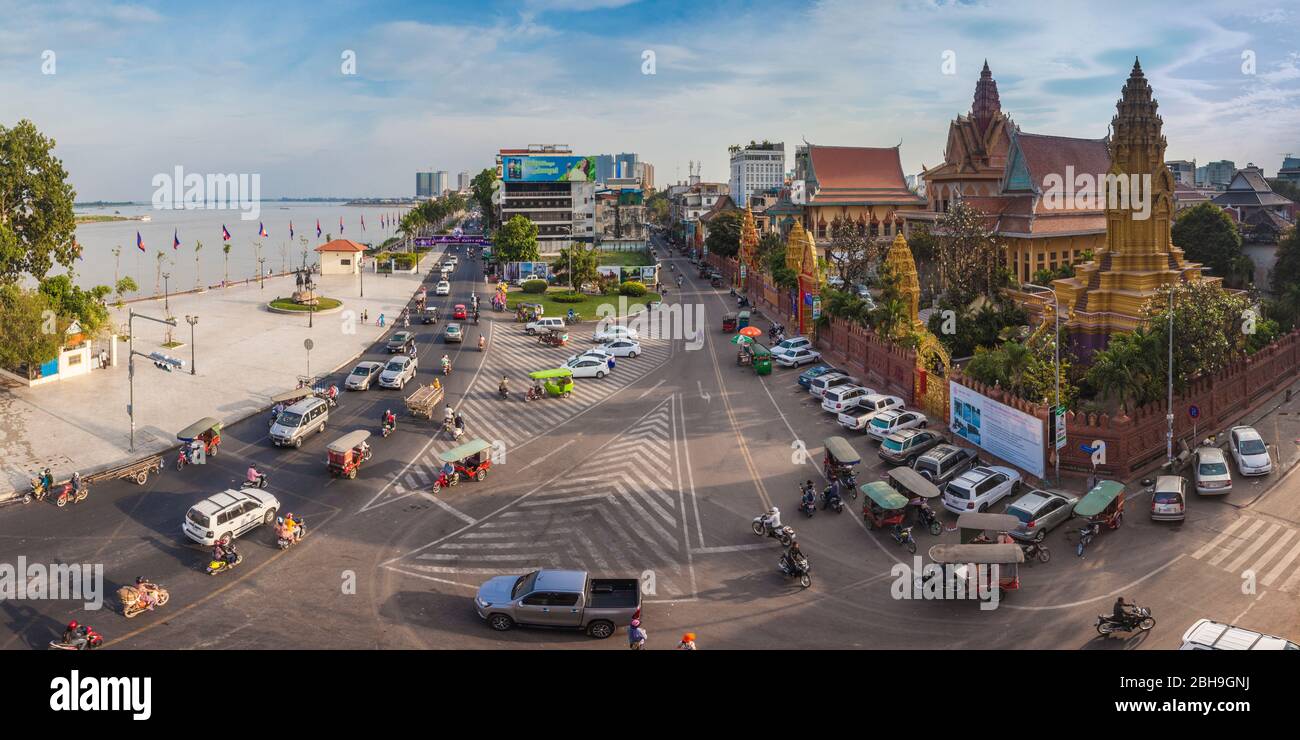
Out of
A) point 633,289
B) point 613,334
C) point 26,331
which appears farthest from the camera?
point 633,289

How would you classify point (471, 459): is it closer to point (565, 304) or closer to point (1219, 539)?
point (1219, 539)

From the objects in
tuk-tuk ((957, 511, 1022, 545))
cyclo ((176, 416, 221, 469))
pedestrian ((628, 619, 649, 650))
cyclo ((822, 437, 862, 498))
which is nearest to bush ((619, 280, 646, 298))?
cyclo ((176, 416, 221, 469))

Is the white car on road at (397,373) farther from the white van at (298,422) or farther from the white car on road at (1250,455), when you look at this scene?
the white car on road at (1250,455)

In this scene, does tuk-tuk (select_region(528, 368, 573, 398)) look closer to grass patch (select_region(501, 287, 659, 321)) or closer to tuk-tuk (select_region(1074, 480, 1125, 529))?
tuk-tuk (select_region(1074, 480, 1125, 529))

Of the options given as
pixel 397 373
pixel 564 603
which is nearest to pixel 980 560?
pixel 564 603

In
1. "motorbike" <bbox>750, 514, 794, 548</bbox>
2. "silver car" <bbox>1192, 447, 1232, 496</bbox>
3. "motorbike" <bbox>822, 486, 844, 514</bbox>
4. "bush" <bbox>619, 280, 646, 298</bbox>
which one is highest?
"bush" <bbox>619, 280, 646, 298</bbox>

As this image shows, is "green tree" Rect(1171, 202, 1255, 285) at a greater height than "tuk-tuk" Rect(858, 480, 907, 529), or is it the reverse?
"green tree" Rect(1171, 202, 1255, 285)
